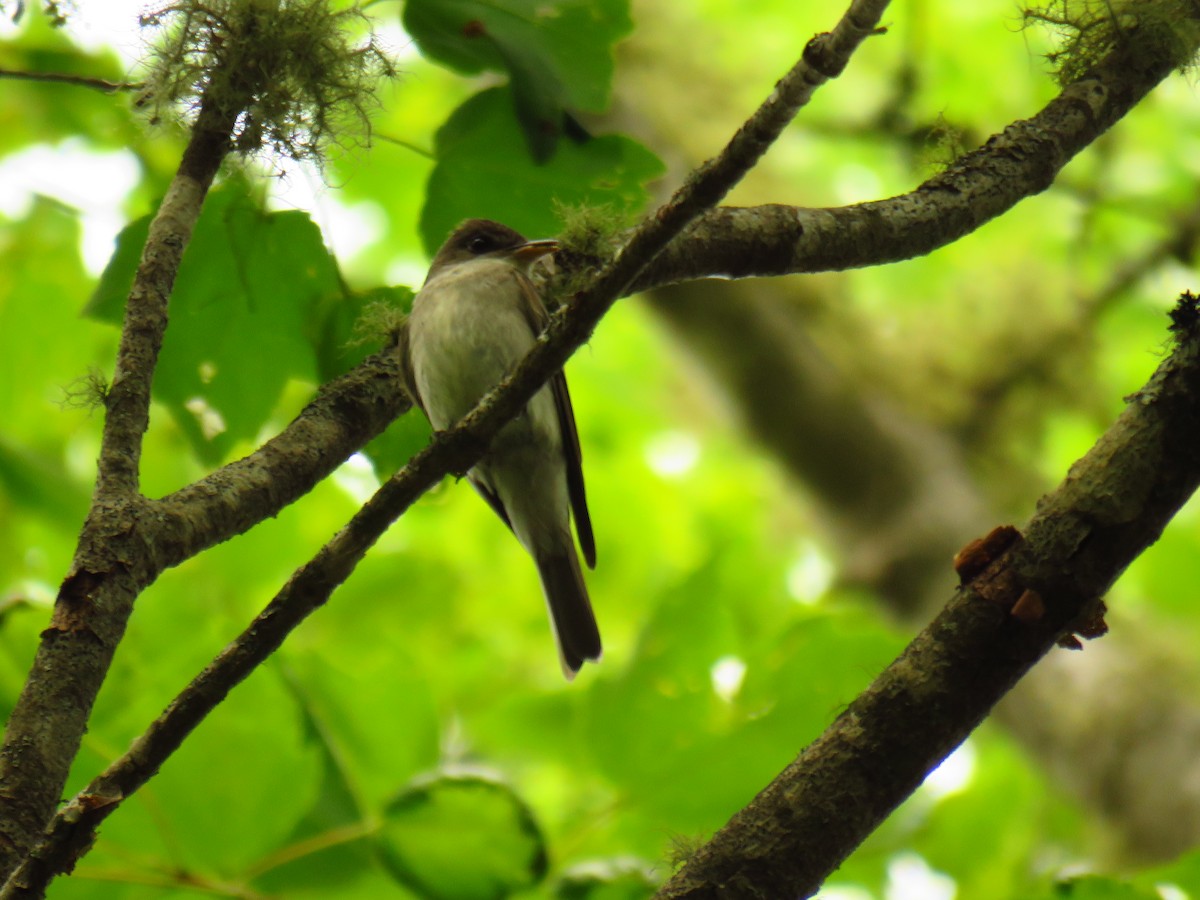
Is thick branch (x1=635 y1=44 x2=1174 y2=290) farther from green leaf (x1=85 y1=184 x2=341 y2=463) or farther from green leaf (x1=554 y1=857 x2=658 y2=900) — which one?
green leaf (x1=554 y1=857 x2=658 y2=900)

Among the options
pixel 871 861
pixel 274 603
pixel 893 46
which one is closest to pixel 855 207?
pixel 274 603

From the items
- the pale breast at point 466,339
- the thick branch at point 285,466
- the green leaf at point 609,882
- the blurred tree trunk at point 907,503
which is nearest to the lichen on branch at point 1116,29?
the thick branch at point 285,466

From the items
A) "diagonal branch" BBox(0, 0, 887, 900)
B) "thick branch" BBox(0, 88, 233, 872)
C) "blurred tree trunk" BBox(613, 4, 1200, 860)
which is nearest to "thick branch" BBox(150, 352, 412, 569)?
"thick branch" BBox(0, 88, 233, 872)

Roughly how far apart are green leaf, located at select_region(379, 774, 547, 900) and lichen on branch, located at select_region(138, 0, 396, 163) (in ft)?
4.82

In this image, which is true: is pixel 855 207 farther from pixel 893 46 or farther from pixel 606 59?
pixel 893 46

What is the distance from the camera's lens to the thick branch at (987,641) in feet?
6.61

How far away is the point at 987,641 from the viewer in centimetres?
204

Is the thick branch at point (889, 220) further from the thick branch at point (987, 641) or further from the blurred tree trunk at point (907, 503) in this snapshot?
the blurred tree trunk at point (907, 503)

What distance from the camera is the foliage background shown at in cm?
276

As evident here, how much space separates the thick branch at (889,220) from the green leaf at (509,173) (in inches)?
11.1

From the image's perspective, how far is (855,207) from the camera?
2496mm

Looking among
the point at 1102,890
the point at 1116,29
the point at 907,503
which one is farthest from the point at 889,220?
the point at 907,503

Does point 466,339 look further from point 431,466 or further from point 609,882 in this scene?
point 431,466

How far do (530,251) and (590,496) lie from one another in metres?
3.38
